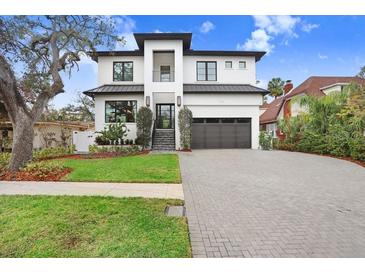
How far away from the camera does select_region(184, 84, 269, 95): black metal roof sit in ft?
63.8

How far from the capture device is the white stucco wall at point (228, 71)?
21141 mm

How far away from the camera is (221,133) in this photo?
19.9 meters

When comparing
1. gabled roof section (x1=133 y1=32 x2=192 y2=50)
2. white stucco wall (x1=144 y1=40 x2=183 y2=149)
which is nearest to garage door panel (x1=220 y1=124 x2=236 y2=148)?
white stucco wall (x1=144 y1=40 x2=183 y2=149)

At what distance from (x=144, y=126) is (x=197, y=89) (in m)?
5.27

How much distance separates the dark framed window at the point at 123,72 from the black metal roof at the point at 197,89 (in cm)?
92

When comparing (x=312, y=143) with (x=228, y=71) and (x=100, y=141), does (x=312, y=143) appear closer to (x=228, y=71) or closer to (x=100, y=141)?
(x=228, y=71)

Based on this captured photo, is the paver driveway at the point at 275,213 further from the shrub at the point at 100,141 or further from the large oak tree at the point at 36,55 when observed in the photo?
the shrub at the point at 100,141

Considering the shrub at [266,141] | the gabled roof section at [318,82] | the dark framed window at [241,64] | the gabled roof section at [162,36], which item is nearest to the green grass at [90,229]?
the shrub at [266,141]

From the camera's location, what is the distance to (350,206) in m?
5.80

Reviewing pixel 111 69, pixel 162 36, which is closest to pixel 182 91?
pixel 162 36

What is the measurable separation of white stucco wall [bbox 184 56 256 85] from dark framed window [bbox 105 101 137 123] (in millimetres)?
5134
